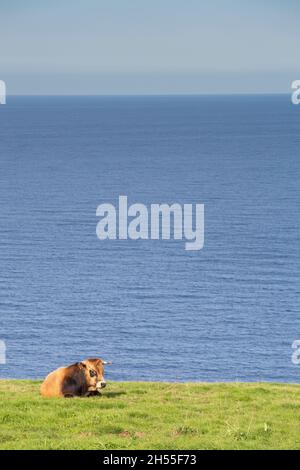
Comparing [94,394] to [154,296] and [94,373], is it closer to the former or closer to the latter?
[94,373]

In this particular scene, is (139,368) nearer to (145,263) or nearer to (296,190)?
(145,263)

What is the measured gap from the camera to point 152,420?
1936cm

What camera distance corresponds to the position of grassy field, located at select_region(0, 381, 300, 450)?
57.5 feet

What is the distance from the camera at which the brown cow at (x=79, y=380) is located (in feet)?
70.0

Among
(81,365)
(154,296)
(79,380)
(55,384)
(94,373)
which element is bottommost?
(55,384)

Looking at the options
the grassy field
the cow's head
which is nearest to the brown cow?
→ the cow's head

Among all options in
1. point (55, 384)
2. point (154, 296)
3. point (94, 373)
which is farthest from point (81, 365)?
point (154, 296)

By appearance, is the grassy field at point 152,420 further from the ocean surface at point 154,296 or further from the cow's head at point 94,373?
the ocean surface at point 154,296

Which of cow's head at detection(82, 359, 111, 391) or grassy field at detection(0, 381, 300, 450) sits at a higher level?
cow's head at detection(82, 359, 111, 391)

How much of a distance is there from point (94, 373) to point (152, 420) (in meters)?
2.46

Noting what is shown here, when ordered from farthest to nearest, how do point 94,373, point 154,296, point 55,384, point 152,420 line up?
point 154,296 < point 55,384 < point 94,373 < point 152,420

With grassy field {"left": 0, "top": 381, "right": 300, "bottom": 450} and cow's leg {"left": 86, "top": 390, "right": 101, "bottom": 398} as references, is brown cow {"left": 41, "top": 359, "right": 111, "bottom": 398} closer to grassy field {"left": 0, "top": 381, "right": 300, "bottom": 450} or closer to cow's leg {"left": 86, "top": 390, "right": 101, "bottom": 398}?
cow's leg {"left": 86, "top": 390, "right": 101, "bottom": 398}

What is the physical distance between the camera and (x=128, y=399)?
21812 millimetres

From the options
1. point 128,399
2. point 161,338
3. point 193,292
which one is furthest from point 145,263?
point 128,399
